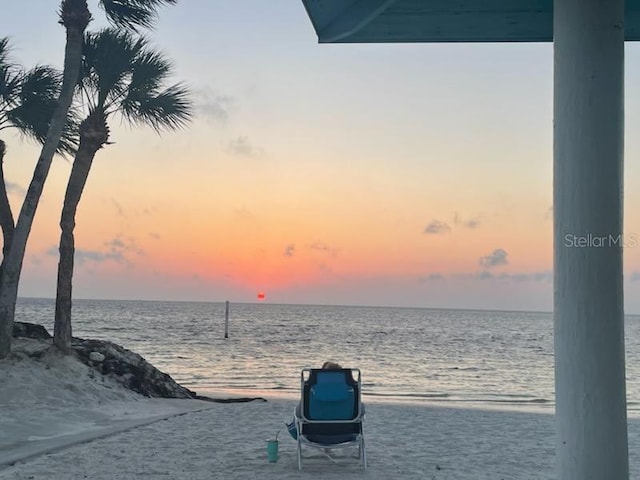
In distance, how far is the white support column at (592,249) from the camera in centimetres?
279

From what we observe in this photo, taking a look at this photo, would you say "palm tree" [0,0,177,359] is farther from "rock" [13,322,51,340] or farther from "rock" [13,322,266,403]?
"rock" [13,322,51,340]

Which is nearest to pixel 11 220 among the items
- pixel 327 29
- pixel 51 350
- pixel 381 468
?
pixel 51 350

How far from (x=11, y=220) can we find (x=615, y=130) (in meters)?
11.2

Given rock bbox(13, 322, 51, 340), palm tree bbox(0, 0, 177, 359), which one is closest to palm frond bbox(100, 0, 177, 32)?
palm tree bbox(0, 0, 177, 359)

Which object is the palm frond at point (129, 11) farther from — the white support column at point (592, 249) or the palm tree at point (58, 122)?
the white support column at point (592, 249)

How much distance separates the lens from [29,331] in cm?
1326

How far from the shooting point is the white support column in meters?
2.79

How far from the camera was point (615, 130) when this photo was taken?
111 inches

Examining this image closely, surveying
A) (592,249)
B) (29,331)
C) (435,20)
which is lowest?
(29,331)

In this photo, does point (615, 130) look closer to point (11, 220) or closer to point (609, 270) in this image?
point (609, 270)

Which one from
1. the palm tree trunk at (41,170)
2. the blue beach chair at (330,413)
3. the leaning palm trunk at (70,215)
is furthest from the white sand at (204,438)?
the palm tree trunk at (41,170)

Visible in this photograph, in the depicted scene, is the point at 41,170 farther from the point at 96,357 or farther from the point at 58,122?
the point at 96,357

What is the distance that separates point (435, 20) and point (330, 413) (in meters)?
3.82

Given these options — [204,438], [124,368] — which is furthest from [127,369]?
[204,438]
